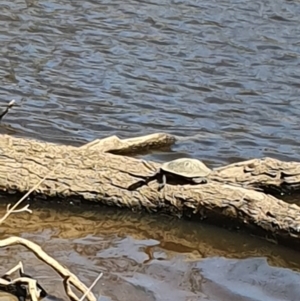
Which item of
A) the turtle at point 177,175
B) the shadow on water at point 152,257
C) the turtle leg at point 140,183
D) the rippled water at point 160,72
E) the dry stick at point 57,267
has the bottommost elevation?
the rippled water at point 160,72

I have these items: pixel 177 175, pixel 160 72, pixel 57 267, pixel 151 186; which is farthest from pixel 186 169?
pixel 160 72

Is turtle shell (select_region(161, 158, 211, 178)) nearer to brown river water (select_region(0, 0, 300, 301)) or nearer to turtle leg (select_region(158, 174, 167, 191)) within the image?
turtle leg (select_region(158, 174, 167, 191))

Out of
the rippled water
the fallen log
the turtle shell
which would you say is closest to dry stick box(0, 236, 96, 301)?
the fallen log

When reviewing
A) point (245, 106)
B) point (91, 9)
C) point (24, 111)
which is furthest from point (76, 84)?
point (91, 9)

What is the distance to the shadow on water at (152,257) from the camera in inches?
162

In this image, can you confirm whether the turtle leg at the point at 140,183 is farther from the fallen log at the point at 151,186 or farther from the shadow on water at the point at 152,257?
the shadow on water at the point at 152,257

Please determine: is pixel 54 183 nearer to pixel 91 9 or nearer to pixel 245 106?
pixel 245 106

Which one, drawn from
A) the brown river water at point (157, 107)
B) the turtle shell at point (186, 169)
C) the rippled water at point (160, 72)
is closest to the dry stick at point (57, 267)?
the brown river water at point (157, 107)

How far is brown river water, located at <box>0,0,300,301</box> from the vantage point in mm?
4309

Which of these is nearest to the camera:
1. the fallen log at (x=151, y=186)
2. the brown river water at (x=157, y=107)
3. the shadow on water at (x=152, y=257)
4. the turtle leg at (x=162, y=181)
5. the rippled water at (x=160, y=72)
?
the shadow on water at (x=152, y=257)

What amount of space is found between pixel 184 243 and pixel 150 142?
164 centimetres

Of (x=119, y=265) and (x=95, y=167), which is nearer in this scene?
(x=119, y=265)

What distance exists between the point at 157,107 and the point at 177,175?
2.18 meters

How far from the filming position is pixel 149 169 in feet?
16.8
